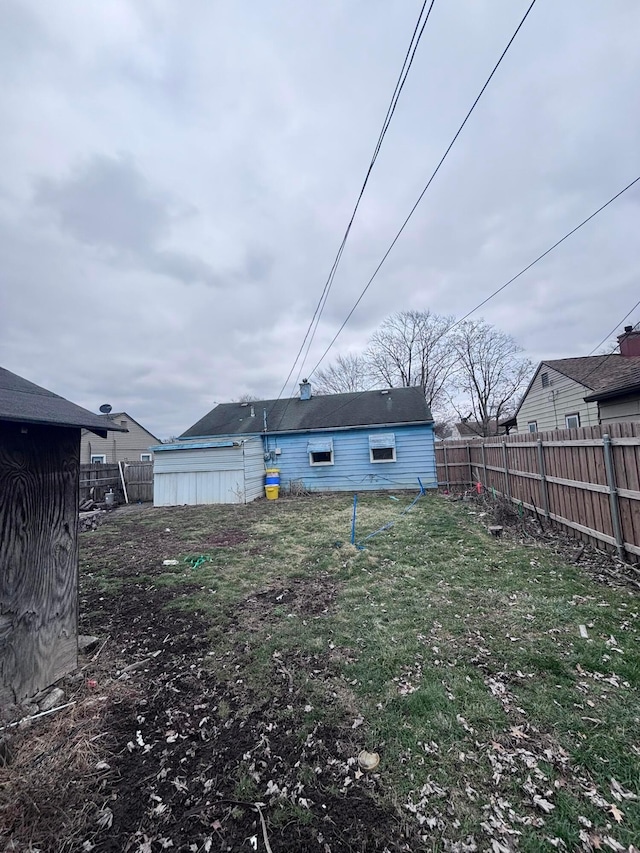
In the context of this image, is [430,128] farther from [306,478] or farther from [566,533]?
[306,478]

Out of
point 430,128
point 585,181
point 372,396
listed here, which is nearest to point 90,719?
point 430,128

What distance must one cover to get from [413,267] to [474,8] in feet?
22.7

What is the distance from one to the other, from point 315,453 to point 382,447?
2560 mm

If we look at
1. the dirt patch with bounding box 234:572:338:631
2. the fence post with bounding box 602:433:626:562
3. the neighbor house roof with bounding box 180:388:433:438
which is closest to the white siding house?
the neighbor house roof with bounding box 180:388:433:438

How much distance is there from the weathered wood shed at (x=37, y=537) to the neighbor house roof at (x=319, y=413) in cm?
1048

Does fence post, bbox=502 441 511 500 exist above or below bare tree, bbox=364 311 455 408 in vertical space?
below

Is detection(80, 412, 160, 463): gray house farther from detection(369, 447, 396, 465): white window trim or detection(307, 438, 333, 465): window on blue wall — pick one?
detection(369, 447, 396, 465): white window trim

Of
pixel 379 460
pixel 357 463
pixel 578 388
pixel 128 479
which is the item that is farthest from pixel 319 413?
pixel 578 388

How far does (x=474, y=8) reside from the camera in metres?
3.61

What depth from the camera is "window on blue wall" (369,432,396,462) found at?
1224 centimetres

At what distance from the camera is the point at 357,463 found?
1257 centimetres

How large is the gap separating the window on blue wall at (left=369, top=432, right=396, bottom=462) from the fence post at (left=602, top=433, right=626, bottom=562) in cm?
813

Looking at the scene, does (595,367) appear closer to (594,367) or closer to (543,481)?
(594,367)

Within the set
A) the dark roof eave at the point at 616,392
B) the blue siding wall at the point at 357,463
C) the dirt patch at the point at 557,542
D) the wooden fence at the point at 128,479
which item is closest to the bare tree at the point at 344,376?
the blue siding wall at the point at 357,463
